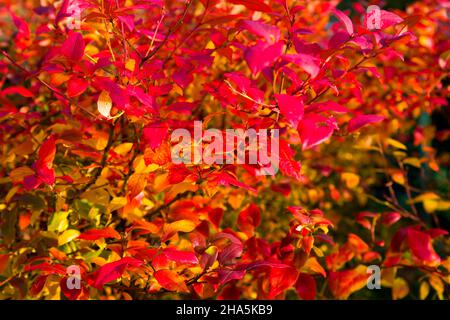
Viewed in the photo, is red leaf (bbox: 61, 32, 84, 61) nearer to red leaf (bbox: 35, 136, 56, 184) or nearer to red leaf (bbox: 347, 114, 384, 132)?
red leaf (bbox: 35, 136, 56, 184)

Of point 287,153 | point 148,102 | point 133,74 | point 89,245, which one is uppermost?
point 133,74

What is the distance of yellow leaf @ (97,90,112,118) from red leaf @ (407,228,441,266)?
1.14 m

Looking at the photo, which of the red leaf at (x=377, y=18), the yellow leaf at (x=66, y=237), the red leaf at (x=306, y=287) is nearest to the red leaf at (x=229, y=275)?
the red leaf at (x=306, y=287)

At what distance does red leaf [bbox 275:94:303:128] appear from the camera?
3.59ft

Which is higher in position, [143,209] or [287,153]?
[287,153]

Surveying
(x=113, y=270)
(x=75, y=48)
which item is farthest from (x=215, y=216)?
(x=75, y=48)

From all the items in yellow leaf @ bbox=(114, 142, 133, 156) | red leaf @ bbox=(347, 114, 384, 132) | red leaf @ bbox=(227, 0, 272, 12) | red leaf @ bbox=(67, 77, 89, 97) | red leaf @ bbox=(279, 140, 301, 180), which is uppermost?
red leaf @ bbox=(227, 0, 272, 12)

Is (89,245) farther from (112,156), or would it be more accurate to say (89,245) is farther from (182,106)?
(182,106)

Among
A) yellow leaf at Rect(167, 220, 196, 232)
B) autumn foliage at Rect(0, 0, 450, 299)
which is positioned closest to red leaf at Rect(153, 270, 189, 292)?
autumn foliage at Rect(0, 0, 450, 299)

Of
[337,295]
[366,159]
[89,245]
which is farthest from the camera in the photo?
[366,159]

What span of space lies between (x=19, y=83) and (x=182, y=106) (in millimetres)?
1779
